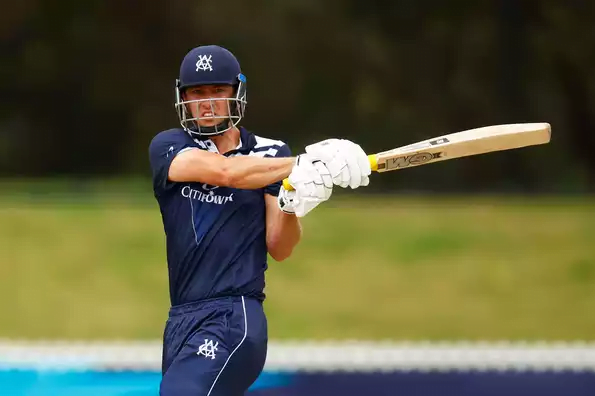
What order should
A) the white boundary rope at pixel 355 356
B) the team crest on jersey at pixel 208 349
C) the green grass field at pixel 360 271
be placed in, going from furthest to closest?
1. the green grass field at pixel 360 271
2. the white boundary rope at pixel 355 356
3. the team crest on jersey at pixel 208 349

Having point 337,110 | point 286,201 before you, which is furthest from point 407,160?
point 337,110

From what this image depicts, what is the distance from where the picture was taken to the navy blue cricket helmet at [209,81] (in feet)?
11.1

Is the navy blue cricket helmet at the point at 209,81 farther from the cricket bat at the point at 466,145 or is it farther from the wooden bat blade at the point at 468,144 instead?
the wooden bat blade at the point at 468,144

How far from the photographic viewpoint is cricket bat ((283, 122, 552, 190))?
3.15 m

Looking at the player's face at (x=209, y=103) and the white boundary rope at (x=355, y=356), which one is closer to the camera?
the player's face at (x=209, y=103)

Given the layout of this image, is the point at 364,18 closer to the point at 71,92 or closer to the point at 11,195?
the point at 71,92

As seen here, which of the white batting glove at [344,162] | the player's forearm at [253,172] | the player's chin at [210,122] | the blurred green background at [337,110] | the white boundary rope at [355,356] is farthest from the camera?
the blurred green background at [337,110]

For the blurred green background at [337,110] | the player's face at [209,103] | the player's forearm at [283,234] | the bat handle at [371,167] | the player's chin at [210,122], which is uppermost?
the blurred green background at [337,110]

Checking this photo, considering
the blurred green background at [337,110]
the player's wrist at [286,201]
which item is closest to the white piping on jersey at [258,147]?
the player's wrist at [286,201]

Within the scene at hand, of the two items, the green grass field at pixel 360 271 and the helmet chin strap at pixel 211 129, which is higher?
the green grass field at pixel 360 271

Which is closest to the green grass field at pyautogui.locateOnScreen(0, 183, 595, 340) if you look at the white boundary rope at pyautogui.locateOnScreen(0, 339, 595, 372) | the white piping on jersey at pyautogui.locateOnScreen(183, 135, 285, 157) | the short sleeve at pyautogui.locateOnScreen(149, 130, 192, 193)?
the white boundary rope at pyautogui.locateOnScreen(0, 339, 595, 372)

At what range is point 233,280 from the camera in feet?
10.9

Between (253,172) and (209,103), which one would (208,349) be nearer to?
(253,172)

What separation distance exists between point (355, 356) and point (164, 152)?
240 centimetres
